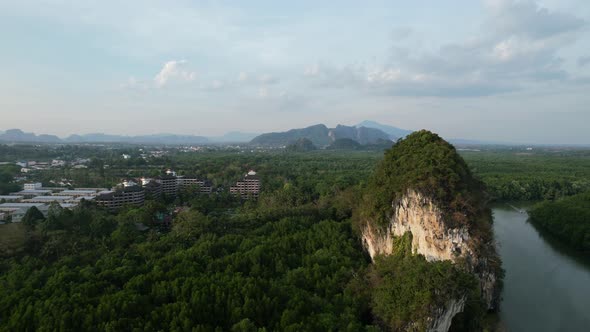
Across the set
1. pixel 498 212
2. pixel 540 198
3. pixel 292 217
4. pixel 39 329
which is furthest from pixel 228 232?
pixel 540 198

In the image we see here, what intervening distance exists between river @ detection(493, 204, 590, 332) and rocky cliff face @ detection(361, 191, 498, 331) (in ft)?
5.88

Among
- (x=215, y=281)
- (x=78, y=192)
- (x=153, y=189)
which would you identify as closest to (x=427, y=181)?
(x=215, y=281)

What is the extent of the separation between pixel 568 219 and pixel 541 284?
31.5 feet

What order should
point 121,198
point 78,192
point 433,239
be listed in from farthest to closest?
point 78,192 < point 121,198 < point 433,239

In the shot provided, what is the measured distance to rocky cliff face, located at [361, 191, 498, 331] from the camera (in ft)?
41.2

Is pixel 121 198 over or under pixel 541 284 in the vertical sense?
over

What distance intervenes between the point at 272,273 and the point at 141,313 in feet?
16.8

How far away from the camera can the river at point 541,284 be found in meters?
14.3

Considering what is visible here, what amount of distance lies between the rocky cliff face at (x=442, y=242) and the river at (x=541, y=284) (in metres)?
1.79

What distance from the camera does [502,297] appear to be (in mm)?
15781

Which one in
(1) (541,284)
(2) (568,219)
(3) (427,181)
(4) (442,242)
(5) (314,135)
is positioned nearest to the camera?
(4) (442,242)

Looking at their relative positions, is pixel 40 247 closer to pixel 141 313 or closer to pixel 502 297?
pixel 141 313

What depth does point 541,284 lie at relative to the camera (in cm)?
1758

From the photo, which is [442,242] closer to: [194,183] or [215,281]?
[215,281]
